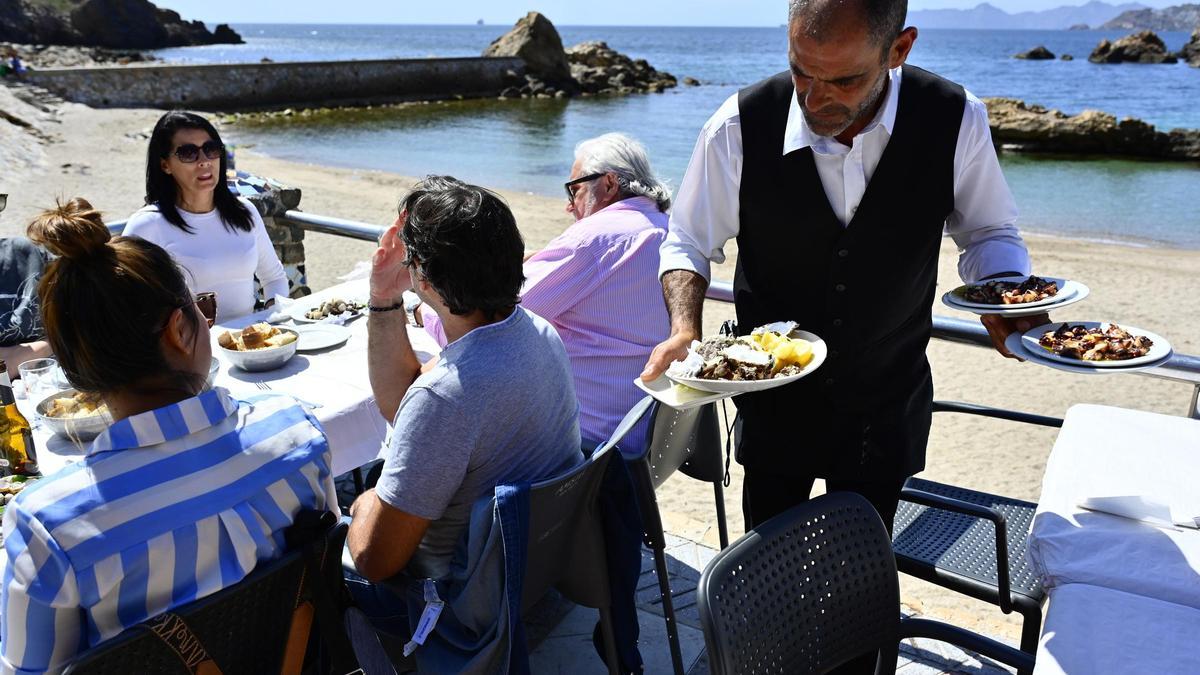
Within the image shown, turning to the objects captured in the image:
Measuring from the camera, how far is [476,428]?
6.50 feet

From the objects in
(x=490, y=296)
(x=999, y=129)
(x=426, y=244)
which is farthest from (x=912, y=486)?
(x=999, y=129)

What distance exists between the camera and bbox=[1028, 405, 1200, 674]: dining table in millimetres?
1387

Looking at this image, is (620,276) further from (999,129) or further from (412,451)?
(999,129)

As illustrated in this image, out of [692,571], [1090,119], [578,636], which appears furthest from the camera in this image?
[1090,119]

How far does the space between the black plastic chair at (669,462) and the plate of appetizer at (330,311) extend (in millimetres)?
1316

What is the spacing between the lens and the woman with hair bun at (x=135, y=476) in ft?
5.13

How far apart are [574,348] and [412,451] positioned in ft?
3.75

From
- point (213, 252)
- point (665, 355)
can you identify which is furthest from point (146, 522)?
point (213, 252)

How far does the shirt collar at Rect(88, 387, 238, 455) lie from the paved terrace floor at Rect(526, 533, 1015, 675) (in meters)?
1.46

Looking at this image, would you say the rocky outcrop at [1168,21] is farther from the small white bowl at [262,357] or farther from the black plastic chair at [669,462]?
the small white bowl at [262,357]

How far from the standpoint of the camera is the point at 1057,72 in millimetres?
63875

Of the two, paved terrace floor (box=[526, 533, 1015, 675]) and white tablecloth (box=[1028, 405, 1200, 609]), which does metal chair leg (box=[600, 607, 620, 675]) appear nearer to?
paved terrace floor (box=[526, 533, 1015, 675])

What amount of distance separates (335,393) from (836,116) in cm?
167

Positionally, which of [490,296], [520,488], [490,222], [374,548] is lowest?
[374,548]
